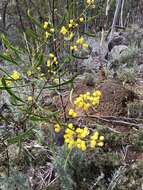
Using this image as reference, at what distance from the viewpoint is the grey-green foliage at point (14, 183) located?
6.86 feet

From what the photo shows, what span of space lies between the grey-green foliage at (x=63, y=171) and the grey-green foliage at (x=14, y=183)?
0.20 meters

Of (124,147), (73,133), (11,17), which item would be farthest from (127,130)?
(11,17)

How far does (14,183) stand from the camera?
2.11 metres

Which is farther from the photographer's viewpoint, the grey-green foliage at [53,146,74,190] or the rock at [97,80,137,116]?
the rock at [97,80,137,116]

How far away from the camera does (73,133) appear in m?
1.70

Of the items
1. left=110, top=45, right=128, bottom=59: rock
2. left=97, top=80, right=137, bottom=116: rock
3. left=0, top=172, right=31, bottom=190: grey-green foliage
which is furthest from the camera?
left=110, top=45, right=128, bottom=59: rock

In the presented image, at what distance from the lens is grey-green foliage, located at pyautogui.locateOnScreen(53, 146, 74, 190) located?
2096mm

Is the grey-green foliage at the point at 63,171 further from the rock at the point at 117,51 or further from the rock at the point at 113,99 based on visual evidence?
the rock at the point at 117,51

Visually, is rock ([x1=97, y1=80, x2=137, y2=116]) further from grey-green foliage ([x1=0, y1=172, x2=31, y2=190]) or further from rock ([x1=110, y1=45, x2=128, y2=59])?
rock ([x1=110, y1=45, x2=128, y2=59])

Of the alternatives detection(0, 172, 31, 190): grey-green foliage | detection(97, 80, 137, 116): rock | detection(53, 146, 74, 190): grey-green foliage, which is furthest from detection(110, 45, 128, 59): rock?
detection(0, 172, 31, 190): grey-green foliage

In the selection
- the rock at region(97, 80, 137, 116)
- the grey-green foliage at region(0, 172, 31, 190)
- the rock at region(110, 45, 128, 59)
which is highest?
the rock at region(97, 80, 137, 116)

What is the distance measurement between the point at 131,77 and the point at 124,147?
1.50m

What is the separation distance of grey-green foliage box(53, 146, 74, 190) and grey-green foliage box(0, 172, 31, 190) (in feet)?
0.66

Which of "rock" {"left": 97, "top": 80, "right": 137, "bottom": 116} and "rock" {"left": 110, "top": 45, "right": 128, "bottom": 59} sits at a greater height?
"rock" {"left": 97, "top": 80, "right": 137, "bottom": 116}
